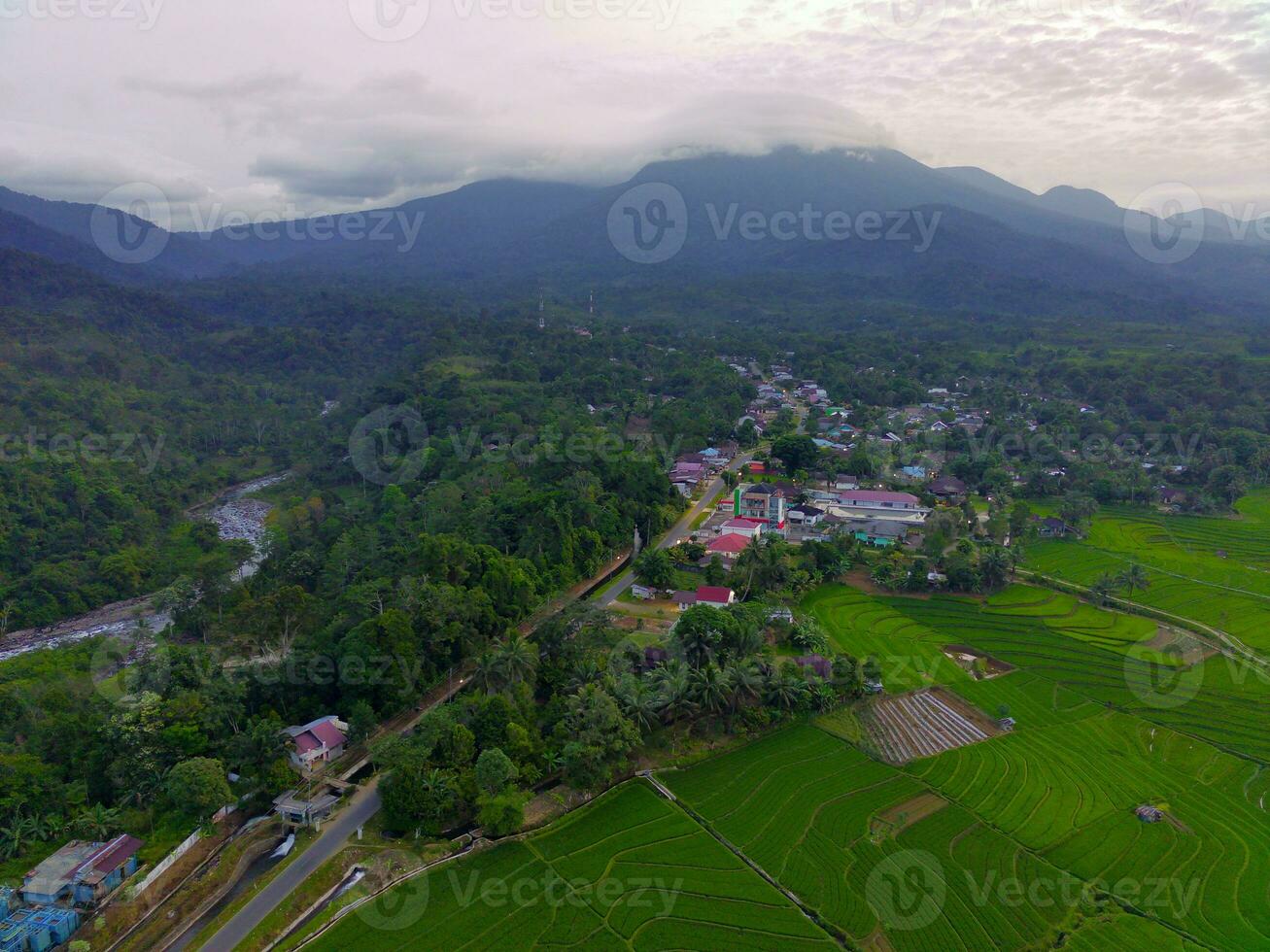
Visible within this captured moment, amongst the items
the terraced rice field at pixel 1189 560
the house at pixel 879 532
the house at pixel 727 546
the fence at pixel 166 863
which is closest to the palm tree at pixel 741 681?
the house at pixel 727 546

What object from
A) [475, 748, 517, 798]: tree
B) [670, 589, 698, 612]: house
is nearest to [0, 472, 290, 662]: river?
[475, 748, 517, 798]: tree

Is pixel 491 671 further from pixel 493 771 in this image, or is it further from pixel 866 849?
pixel 866 849

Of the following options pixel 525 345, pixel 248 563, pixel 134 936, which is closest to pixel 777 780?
pixel 134 936

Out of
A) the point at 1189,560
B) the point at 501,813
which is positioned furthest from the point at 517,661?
the point at 1189,560

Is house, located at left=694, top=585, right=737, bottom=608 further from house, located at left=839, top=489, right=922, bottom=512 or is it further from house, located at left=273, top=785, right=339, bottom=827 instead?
house, located at left=273, top=785, right=339, bottom=827

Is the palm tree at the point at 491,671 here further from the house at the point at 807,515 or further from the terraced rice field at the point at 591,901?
the house at the point at 807,515

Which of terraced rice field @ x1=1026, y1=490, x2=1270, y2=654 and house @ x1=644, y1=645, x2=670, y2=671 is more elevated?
house @ x1=644, y1=645, x2=670, y2=671
